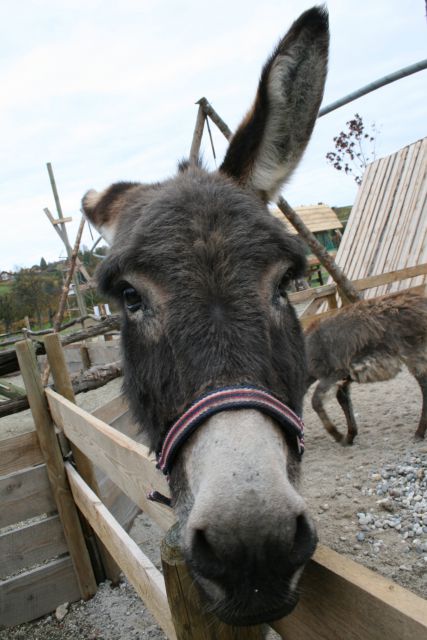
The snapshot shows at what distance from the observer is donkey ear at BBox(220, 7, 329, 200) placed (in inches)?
80.8

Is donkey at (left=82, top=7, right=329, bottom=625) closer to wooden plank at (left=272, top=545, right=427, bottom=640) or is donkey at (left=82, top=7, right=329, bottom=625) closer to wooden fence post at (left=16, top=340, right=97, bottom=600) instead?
wooden plank at (left=272, top=545, right=427, bottom=640)

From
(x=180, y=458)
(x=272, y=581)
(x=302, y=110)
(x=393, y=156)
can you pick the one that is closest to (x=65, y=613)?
(x=180, y=458)

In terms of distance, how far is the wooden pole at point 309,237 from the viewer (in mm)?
5996

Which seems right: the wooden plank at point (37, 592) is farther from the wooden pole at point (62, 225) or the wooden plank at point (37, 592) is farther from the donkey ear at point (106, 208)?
the wooden pole at point (62, 225)

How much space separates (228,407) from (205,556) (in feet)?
1.24

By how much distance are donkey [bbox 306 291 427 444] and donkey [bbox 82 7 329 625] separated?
406 centimetres

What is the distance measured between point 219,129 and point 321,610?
6.24 m

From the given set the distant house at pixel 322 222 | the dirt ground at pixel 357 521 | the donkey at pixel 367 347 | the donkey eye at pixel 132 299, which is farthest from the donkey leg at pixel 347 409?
the distant house at pixel 322 222

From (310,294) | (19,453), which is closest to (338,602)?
(19,453)

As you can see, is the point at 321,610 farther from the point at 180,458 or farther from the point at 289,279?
the point at 289,279

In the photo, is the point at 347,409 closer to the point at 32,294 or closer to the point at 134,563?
the point at 134,563

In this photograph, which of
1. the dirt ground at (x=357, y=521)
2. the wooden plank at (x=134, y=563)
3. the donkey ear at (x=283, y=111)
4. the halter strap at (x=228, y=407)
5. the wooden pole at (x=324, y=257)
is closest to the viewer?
the halter strap at (x=228, y=407)

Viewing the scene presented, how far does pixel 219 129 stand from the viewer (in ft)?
20.7

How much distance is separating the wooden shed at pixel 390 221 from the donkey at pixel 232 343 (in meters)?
8.75
